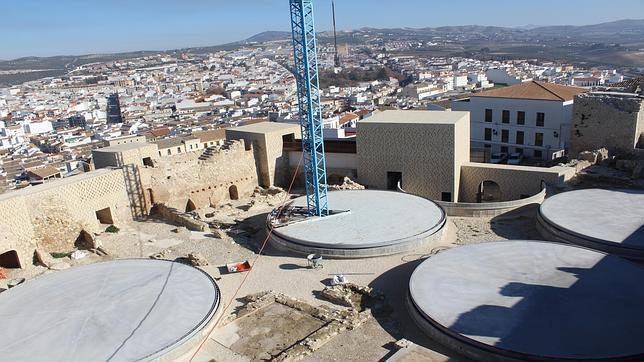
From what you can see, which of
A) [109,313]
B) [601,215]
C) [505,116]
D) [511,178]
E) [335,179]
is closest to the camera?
[109,313]

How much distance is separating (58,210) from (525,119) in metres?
28.0

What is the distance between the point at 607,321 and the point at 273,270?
9.50 m

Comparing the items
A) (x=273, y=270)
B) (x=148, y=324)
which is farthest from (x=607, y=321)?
(x=148, y=324)

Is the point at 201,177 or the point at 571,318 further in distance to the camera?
the point at 201,177

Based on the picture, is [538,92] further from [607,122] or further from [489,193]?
[489,193]

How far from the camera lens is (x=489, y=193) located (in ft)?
84.3

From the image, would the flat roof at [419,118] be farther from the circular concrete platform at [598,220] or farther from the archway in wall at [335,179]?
the circular concrete platform at [598,220]

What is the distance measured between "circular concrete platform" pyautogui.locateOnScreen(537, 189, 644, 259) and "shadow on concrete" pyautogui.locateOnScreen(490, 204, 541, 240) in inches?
18.4

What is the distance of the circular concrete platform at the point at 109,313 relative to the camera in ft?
36.9

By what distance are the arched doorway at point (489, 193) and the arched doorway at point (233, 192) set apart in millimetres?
11748

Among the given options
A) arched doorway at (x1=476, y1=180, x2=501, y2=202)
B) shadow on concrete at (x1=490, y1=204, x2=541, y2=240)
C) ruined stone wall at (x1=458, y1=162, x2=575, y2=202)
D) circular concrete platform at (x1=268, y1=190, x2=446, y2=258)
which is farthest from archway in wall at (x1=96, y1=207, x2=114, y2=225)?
arched doorway at (x1=476, y1=180, x2=501, y2=202)

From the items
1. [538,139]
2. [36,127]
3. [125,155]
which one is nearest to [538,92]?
[538,139]

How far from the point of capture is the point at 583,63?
520ft

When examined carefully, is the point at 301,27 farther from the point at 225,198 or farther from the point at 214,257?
the point at 225,198
